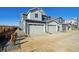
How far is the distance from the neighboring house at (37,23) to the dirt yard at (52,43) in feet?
0.29

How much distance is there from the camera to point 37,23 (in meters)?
2.70

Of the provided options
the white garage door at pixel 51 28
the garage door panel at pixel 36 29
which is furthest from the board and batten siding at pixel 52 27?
the garage door panel at pixel 36 29

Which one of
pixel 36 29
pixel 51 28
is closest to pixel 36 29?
pixel 36 29

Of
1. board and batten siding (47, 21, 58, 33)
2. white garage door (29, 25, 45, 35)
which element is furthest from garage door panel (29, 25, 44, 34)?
board and batten siding (47, 21, 58, 33)

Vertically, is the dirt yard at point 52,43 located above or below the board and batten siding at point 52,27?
below

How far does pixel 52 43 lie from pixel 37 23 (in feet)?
1.17

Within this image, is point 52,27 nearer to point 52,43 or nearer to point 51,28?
point 51,28

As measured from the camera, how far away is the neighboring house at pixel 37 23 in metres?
2.62

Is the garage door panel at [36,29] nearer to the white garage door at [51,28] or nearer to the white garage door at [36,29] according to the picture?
the white garage door at [36,29]

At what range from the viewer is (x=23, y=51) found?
8.59 feet

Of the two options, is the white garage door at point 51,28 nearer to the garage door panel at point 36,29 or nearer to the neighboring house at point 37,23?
the neighboring house at point 37,23

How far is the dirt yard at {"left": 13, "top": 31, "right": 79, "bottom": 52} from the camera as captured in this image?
262cm

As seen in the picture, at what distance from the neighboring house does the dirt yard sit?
0.09 meters
